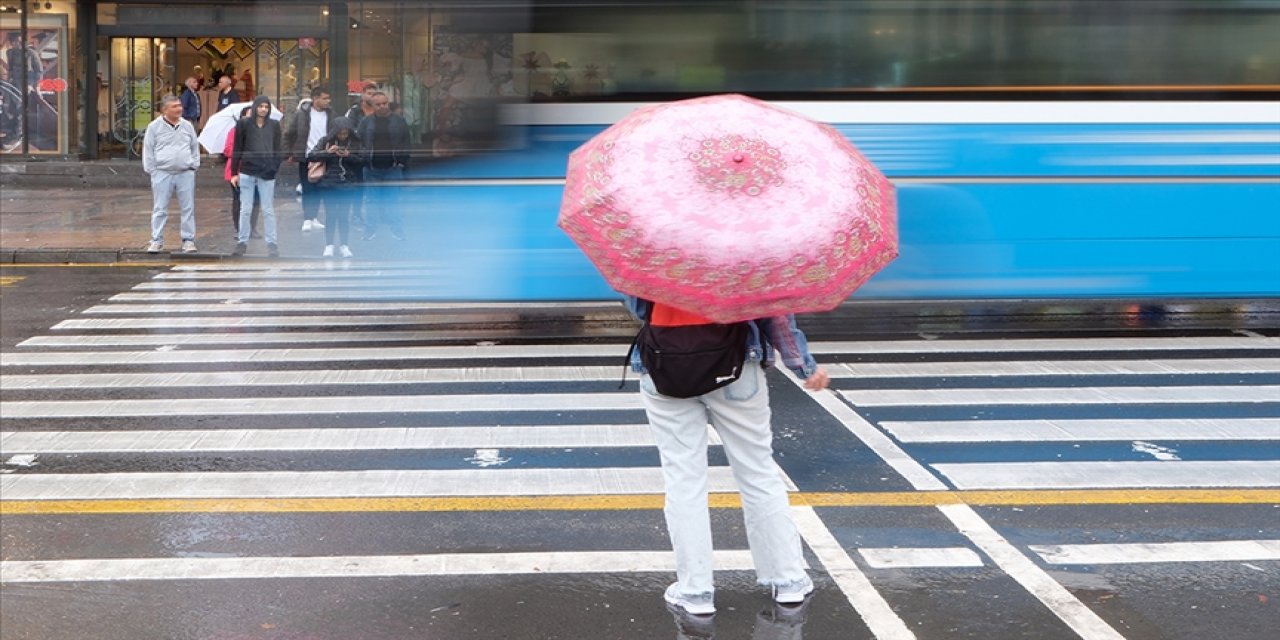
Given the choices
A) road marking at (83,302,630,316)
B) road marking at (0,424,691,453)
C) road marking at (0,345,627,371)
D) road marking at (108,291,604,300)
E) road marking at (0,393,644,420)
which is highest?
road marking at (108,291,604,300)

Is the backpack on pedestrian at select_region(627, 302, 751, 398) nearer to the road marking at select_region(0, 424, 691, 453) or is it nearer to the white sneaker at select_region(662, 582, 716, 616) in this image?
the white sneaker at select_region(662, 582, 716, 616)

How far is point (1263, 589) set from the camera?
18.1ft

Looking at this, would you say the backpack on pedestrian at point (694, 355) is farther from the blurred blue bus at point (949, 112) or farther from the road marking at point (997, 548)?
the blurred blue bus at point (949, 112)

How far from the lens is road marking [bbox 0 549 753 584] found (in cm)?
575

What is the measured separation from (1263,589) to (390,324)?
799 cm

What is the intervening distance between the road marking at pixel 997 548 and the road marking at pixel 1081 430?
0.19 m

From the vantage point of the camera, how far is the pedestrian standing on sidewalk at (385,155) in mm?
11234

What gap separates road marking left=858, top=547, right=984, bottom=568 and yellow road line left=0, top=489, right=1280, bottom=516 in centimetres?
64

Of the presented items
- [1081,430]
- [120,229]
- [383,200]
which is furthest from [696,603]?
[120,229]

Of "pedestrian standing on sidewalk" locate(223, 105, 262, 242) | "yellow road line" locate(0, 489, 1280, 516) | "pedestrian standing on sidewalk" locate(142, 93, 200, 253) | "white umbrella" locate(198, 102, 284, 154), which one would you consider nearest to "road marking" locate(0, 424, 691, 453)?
"yellow road line" locate(0, 489, 1280, 516)

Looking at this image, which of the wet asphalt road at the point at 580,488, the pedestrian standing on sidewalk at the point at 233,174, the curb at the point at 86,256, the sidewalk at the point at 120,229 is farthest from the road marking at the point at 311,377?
the pedestrian standing on sidewalk at the point at 233,174

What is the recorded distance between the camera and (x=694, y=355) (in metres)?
4.82

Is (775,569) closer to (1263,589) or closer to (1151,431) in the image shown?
(1263,589)

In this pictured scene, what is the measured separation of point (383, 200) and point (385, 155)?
0.55m
